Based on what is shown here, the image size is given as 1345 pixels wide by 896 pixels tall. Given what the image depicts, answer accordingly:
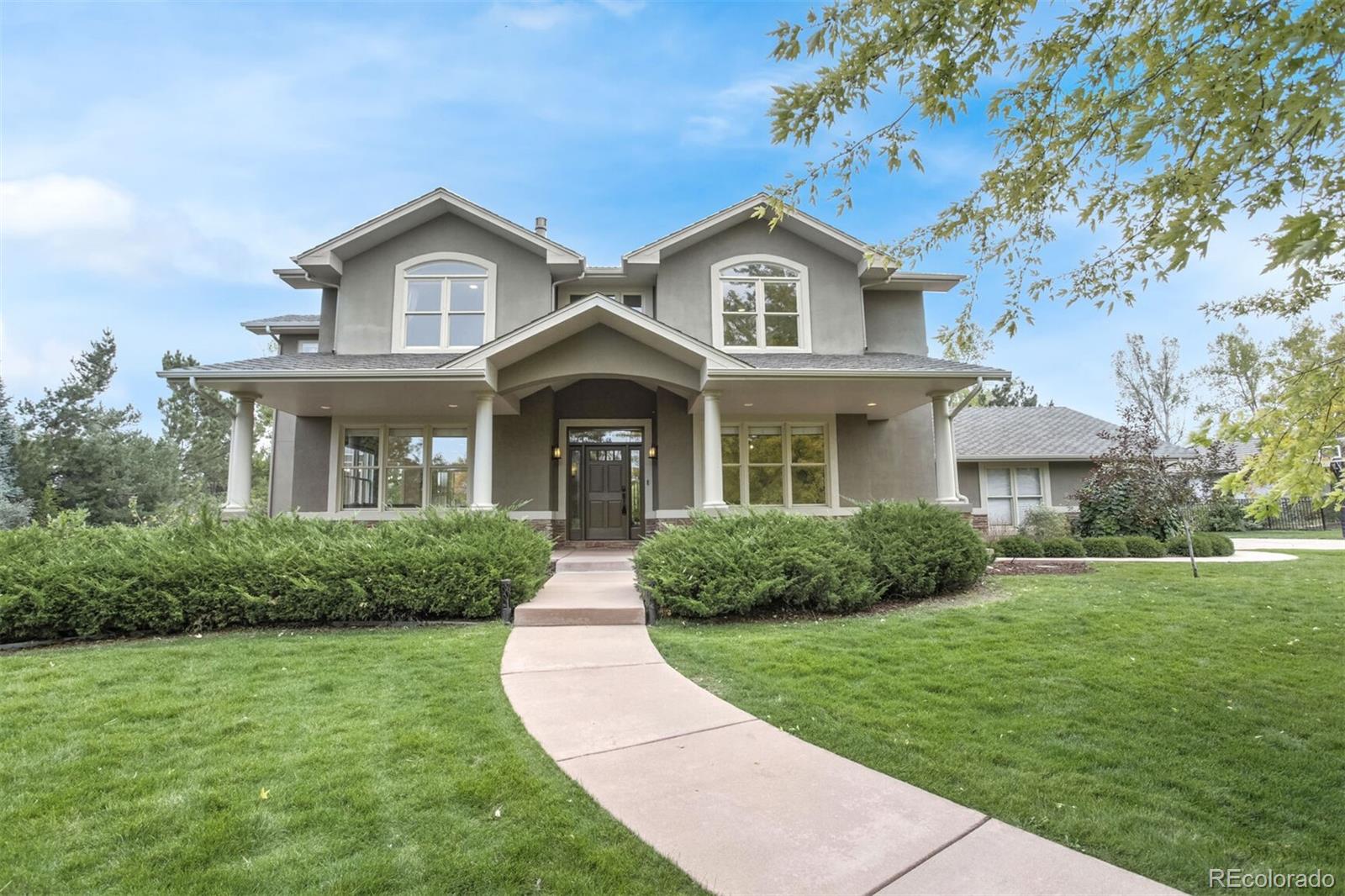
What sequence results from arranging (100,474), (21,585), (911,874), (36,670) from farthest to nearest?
(100,474) < (21,585) < (36,670) < (911,874)

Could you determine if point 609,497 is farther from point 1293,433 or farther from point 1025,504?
point 1025,504

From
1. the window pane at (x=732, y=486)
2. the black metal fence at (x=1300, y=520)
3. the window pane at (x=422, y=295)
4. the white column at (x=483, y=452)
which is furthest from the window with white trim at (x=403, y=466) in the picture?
the black metal fence at (x=1300, y=520)

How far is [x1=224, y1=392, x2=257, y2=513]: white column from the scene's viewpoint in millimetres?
10359

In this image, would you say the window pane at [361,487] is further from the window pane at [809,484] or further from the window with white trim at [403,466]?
the window pane at [809,484]

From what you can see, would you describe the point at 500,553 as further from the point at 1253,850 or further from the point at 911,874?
the point at 1253,850

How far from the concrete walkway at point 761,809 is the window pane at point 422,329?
918 cm

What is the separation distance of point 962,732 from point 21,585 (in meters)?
8.69

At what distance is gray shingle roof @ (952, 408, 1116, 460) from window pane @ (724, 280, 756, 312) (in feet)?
25.6

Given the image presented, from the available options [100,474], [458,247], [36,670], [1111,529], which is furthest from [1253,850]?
[100,474]

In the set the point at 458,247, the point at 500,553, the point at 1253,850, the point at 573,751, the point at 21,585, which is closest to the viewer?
the point at 1253,850

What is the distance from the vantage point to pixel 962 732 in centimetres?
368

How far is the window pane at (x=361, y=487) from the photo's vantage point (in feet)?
41.0

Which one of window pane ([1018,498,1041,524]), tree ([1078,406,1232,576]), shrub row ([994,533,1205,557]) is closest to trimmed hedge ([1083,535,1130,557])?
shrub row ([994,533,1205,557])

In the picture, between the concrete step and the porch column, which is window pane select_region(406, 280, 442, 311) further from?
the porch column
